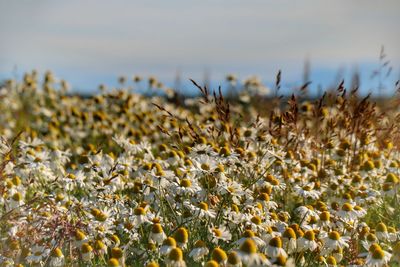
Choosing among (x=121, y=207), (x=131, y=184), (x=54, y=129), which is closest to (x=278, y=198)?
(x=131, y=184)

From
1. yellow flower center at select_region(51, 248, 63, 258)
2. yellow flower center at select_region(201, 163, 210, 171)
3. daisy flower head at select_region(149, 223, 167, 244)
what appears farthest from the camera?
yellow flower center at select_region(201, 163, 210, 171)

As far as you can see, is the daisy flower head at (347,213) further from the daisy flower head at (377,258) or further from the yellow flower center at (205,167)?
the yellow flower center at (205,167)

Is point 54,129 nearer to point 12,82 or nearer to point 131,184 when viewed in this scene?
point 131,184

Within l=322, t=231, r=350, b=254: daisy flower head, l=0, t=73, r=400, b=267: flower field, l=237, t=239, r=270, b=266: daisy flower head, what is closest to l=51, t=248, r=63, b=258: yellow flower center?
l=0, t=73, r=400, b=267: flower field

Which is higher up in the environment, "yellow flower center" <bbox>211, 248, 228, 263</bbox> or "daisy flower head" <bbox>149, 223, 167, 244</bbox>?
"yellow flower center" <bbox>211, 248, 228, 263</bbox>

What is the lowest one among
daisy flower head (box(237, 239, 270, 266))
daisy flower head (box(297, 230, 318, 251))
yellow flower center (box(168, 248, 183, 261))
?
daisy flower head (box(297, 230, 318, 251))

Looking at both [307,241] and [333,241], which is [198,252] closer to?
[307,241]

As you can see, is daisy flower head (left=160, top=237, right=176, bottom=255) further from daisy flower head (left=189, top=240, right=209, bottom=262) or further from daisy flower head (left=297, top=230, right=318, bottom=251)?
daisy flower head (left=297, top=230, right=318, bottom=251)

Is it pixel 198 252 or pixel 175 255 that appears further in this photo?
pixel 198 252

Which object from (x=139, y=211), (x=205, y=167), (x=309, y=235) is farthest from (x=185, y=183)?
(x=309, y=235)

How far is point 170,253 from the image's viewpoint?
3346 millimetres

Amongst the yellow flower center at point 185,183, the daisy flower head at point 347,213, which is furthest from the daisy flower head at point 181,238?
the daisy flower head at point 347,213

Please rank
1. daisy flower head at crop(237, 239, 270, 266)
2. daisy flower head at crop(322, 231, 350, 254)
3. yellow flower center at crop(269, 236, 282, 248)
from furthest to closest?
daisy flower head at crop(322, 231, 350, 254)
yellow flower center at crop(269, 236, 282, 248)
daisy flower head at crop(237, 239, 270, 266)

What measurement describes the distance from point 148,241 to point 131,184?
4.91ft
